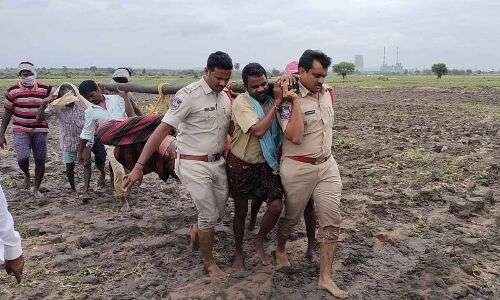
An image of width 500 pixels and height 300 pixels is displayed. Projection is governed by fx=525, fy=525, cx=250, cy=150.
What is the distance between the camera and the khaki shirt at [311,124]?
152 inches

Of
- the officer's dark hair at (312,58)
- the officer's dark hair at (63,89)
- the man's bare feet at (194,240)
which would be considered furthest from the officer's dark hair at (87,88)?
the officer's dark hair at (312,58)

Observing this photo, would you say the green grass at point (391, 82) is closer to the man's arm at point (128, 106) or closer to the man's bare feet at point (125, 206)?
the man's arm at point (128, 106)

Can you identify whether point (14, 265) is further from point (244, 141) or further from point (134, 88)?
point (134, 88)

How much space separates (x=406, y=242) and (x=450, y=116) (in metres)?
9.98

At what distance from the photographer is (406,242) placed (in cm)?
496

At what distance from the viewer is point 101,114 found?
6.16 m

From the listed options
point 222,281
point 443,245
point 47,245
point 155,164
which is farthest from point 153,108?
point 443,245

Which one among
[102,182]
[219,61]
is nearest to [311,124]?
[219,61]

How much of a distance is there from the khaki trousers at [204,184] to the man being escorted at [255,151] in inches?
4.5

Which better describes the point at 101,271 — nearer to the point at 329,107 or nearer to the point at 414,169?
the point at 329,107

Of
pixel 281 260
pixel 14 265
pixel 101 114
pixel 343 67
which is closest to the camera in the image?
pixel 14 265

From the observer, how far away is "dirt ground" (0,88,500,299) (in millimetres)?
4039

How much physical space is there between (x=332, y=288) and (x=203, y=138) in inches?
57.8

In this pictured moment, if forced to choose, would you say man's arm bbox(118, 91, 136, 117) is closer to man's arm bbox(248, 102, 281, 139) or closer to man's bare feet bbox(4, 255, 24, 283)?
man's arm bbox(248, 102, 281, 139)
